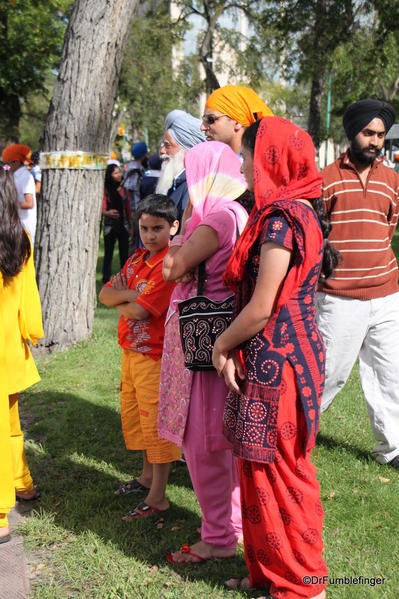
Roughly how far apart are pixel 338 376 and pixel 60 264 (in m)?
3.28

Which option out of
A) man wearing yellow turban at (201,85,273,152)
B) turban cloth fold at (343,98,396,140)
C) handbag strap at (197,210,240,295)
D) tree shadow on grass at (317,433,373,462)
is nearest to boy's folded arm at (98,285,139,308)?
handbag strap at (197,210,240,295)

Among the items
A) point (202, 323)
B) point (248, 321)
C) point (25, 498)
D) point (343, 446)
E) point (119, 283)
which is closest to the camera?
point (248, 321)

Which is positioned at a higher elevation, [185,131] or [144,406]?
[185,131]

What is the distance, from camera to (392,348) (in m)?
4.21

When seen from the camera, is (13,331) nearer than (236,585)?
No

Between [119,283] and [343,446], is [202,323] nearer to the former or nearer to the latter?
[119,283]

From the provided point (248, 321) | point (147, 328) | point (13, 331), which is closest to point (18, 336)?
point (13, 331)

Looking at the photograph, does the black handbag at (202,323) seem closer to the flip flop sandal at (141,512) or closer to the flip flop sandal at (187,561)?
the flip flop sandal at (187,561)

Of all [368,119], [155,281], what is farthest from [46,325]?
[368,119]

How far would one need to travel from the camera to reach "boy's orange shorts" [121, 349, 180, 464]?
3.62 meters

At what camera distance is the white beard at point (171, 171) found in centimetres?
395

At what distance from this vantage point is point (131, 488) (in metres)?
3.97

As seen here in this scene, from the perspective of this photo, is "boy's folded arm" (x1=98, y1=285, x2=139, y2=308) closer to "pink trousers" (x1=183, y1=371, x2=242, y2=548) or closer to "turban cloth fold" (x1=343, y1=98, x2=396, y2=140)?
"pink trousers" (x1=183, y1=371, x2=242, y2=548)

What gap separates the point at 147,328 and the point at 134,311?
0.14 meters
